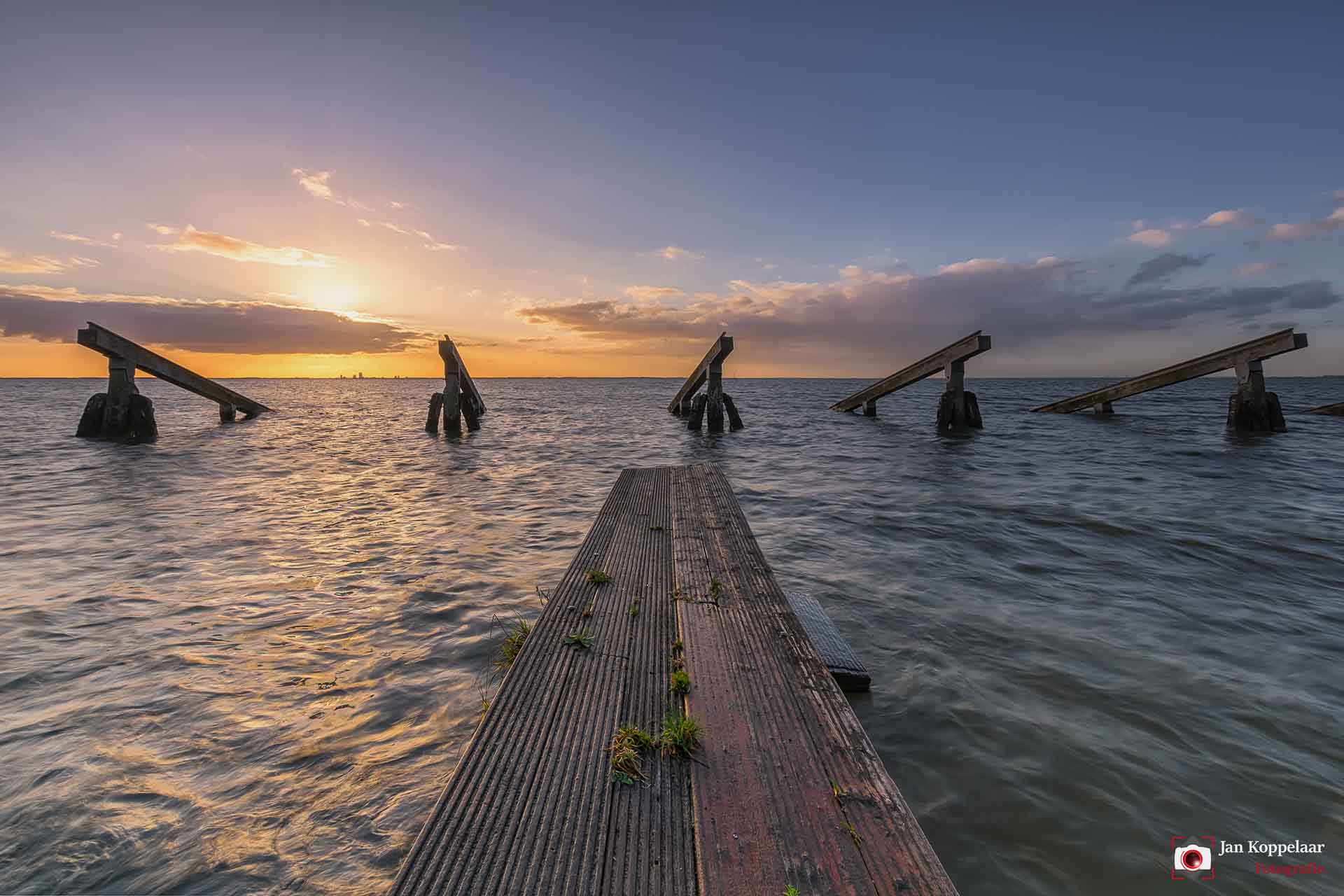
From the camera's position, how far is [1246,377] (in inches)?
640

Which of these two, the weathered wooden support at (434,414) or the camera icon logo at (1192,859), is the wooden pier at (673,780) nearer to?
the camera icon logo at (1192,859)

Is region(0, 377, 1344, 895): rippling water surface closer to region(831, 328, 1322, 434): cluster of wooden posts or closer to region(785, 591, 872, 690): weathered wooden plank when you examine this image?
region(785, 591, 872, 690): weathered wooden plank

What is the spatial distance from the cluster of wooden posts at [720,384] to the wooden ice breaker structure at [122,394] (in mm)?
22

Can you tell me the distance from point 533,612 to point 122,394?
2010 centimetres

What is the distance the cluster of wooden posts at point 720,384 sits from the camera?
1552 centimetres

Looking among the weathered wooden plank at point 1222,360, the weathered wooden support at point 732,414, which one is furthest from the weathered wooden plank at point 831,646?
the weathered wooden plank at point 1222,360

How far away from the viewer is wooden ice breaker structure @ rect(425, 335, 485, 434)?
55.4ft

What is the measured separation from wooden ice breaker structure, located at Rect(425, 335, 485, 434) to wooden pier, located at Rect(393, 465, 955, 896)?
50.8 feet

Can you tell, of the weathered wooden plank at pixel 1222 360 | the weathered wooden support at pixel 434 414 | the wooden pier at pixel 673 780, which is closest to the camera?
the wooden pier at pixel 673 780

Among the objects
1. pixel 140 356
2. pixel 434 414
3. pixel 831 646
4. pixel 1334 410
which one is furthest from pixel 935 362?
pixel 140 356

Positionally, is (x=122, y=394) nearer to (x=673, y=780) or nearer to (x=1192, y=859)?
(x=673, y=780)

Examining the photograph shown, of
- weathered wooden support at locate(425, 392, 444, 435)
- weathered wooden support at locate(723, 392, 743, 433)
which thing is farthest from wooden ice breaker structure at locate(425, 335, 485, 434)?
weathered wooden support at locate(723, 392, 743, 433)

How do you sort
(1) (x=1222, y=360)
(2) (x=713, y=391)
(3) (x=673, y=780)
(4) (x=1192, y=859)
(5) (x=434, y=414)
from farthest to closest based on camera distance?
(5) (x=434, y=414) → (2) (x=713, y=391) → (1) (x=1222, y=360) → (4) (x=1192, y=859) → (3) (x=673, y=780)

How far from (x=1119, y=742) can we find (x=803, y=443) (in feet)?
50.6
